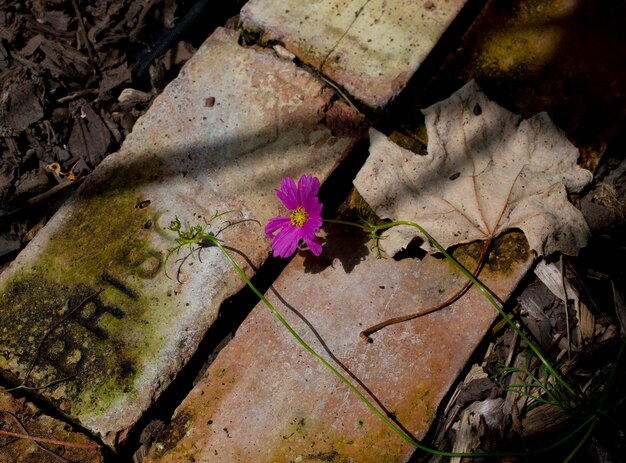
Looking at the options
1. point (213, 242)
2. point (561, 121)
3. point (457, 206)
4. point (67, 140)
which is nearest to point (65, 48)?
point (67, 140)

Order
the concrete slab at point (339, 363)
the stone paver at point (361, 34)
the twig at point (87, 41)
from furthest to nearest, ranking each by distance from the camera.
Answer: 1. the twig at point (87, 41)
2. the stone paver at point (361, 34)
3. the concrete slab at point (339, 363)

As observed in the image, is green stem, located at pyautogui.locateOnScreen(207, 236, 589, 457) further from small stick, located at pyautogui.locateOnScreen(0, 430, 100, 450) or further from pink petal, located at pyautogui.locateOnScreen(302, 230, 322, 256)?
small stick, located at pyautogui.locateOnScreen(0, 430, 100, 450)

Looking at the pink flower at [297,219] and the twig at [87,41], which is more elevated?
the pink flower at [297,219]

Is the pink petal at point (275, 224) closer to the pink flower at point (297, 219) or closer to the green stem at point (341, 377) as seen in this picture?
the pink flower at point (297, 219)

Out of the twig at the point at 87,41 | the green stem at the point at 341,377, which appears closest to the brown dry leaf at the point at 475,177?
the green stem at the point at 341,377

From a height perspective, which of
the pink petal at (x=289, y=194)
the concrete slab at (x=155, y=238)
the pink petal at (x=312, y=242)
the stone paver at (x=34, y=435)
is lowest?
the stone paver at (x=34, y=435)

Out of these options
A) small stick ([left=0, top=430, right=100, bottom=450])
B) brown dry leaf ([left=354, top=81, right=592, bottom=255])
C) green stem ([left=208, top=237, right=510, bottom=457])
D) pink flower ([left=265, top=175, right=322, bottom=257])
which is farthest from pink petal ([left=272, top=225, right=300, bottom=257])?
small stick ([left=0, top=430, right=100, bottom=450])

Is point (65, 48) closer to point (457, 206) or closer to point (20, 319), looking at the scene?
point (20, 319)

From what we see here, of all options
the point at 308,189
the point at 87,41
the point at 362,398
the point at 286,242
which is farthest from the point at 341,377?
the point at 87,41
